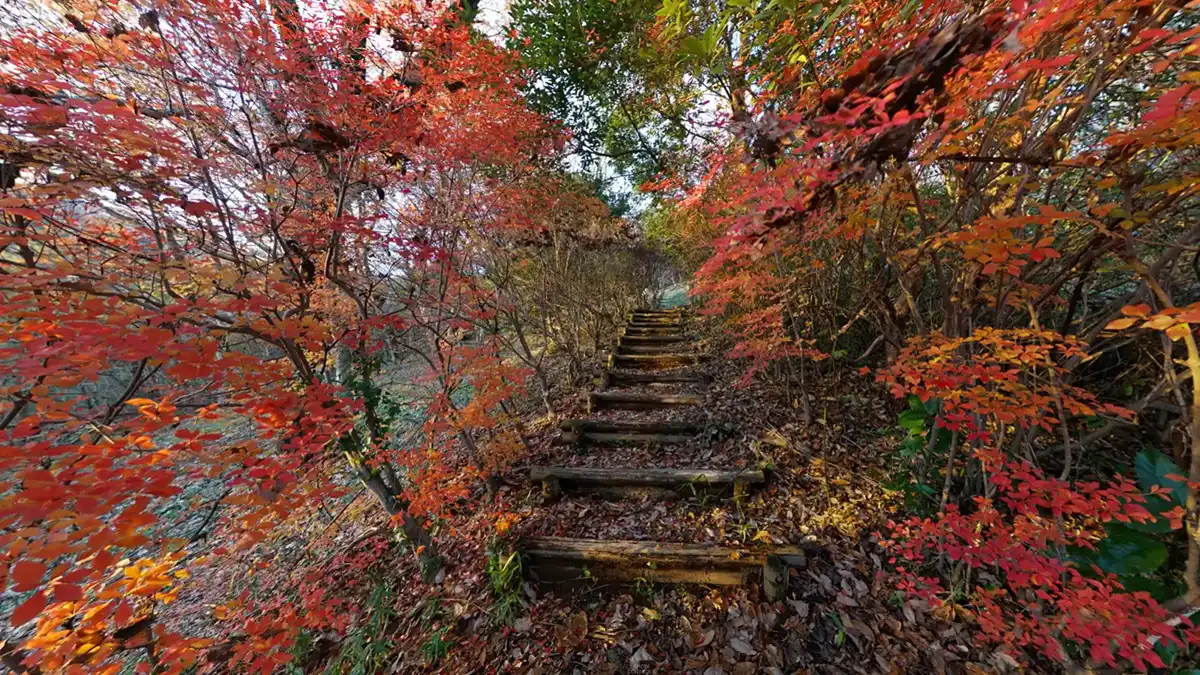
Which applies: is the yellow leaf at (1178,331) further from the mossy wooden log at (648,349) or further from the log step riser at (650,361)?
the mossy wooden log at (648,349)

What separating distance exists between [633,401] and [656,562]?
2.67 m

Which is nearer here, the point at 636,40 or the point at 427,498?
the point at 427,498

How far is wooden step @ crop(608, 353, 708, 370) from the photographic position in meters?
6.99

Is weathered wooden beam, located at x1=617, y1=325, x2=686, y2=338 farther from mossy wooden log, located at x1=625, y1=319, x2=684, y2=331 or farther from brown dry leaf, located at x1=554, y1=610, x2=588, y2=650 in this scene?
brown dry leaf, located at x1=554, y1=610, x2=588, y2=650

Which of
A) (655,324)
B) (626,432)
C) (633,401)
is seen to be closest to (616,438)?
(626,432)

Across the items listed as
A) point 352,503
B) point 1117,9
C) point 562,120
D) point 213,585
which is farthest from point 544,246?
point 213,585

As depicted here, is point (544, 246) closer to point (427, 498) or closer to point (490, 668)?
point (427, 498)

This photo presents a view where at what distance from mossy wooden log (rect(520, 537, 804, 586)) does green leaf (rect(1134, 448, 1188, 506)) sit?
1887 millimetres

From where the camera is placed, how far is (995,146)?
8.73ft

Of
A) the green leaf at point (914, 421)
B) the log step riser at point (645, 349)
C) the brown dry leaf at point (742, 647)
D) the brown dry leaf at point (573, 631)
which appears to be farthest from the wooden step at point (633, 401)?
the brown dry leaf at point (742, 647)

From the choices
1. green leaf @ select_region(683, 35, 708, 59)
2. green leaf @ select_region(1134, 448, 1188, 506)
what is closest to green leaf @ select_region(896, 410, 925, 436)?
green leaf @ select_region(1134, 448, 1188, 506)

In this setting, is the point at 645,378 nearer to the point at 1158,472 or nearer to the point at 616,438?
the point at 616,438

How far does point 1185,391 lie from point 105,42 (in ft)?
25.7

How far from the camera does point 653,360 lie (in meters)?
7.16
